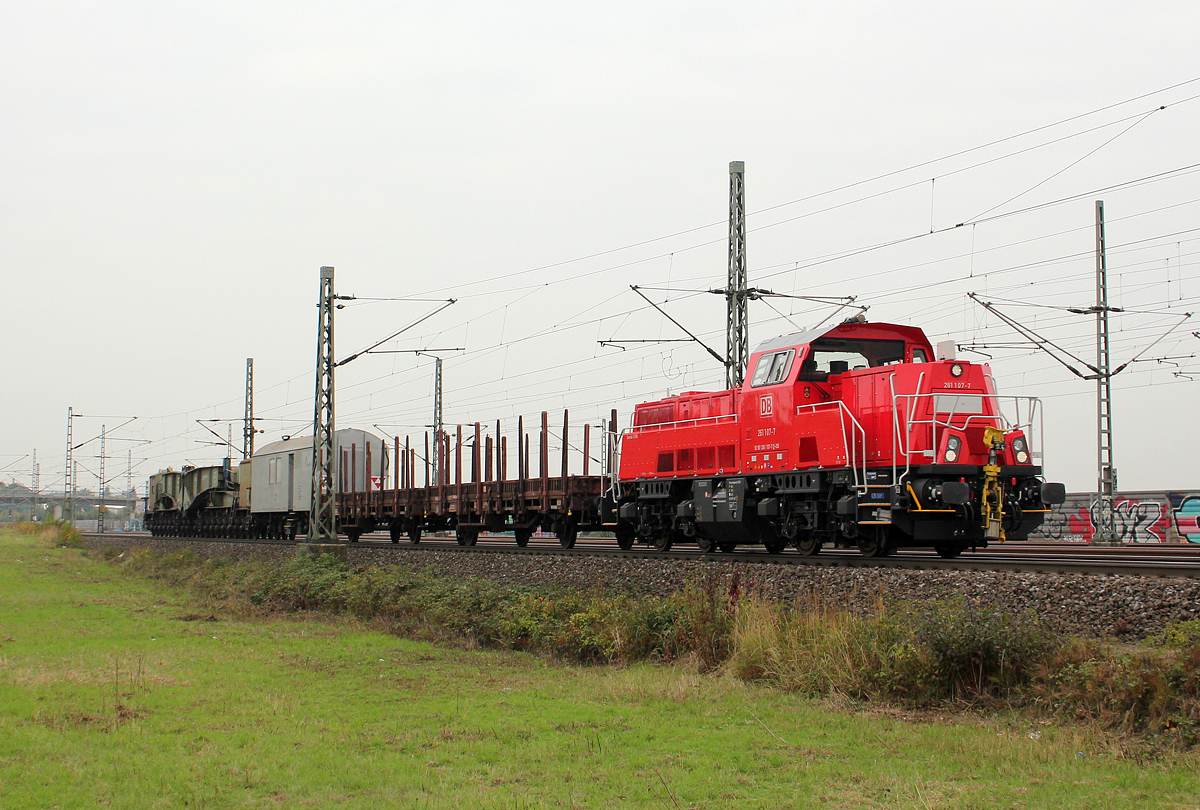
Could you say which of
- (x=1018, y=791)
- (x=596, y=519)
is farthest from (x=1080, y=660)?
(x=596, y=519)

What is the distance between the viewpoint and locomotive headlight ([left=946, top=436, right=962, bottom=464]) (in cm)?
1337

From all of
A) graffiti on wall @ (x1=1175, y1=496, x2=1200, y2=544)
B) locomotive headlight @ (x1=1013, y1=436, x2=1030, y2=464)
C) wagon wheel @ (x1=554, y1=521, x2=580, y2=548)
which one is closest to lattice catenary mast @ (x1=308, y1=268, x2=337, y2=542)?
wagon wheel @ (x1=554, y1=521, x2=580, y2=548)

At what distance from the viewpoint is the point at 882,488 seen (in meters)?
13.8

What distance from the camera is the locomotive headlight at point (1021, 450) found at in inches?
547

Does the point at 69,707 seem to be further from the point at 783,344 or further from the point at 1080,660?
the point at 783,344

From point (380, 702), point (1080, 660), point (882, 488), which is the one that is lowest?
point (380, 702)

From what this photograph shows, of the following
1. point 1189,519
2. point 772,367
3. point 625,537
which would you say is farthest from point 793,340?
point 1189,519

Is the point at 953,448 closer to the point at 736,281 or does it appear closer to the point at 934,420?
the point at 934,420

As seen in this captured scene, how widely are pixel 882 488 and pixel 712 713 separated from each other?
16.9ft

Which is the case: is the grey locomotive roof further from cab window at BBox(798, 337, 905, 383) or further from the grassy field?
the grassy field

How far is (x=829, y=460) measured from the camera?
1466cm

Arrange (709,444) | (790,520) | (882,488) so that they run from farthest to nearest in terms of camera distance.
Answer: (709,444), (790,520), (882,488)

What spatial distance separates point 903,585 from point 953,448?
2.75 metres

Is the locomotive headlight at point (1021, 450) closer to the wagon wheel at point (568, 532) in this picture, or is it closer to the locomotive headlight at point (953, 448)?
the locomotive headlight at point (953, 448)
